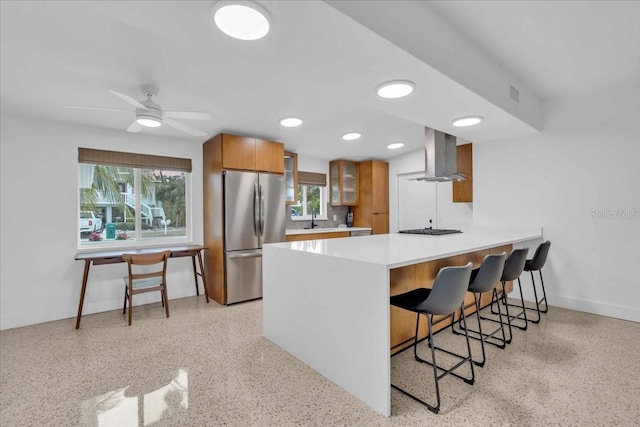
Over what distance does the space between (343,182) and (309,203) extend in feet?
2.59

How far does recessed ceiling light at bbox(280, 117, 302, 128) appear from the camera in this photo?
3561 mm

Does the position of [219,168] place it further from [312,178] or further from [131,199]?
[312,178]

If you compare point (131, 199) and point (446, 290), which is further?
point (131, 199)

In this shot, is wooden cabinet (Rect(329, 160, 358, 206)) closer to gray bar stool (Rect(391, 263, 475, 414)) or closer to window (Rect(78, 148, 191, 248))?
window (Rect(78, 148, 191, 248))

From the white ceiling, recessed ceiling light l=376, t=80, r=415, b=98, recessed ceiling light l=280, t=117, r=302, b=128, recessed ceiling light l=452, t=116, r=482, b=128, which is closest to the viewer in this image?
the white ceiling

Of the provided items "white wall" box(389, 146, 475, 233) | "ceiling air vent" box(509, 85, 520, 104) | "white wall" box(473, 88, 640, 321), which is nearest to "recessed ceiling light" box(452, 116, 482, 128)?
"ceiling air vent" box(509, 85, 520, 104)

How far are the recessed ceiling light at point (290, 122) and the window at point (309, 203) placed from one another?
6.45 feet

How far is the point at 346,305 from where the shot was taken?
6.44ft

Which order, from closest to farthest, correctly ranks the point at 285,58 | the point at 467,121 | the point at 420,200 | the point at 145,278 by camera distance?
1. the point at 285,58
2. the point at 467,121
3. the point at 145,278
4. the point at 420,200

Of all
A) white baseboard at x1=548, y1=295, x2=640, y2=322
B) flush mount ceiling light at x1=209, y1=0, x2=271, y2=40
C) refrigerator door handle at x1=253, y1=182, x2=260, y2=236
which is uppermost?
flush mount ceiling light at x1=209, y1=0, x2=271, y2=40

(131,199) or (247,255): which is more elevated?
(131,199)

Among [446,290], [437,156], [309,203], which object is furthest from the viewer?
[309,203]

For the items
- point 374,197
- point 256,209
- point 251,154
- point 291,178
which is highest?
point 251,154

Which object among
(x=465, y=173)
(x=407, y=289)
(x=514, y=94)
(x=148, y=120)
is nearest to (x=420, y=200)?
(x=465, y=173)
